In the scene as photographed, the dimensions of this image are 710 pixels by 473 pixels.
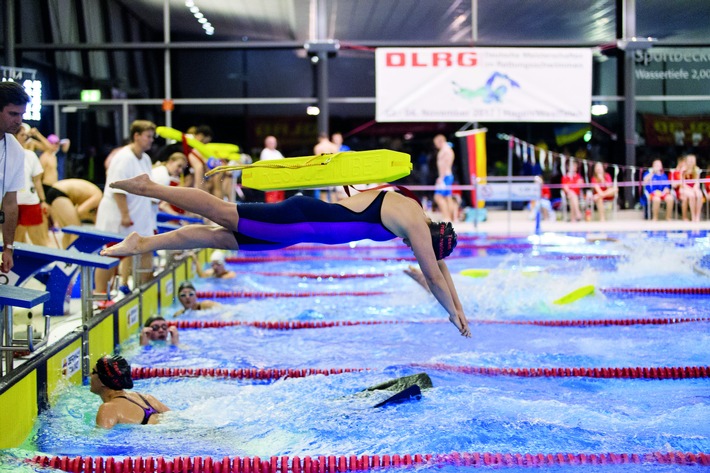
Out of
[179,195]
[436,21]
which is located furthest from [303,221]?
[436,21]

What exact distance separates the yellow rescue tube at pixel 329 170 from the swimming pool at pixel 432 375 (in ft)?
4.15

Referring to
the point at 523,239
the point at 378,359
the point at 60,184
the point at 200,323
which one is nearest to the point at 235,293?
the point at 200,323

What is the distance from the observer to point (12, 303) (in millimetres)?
3648

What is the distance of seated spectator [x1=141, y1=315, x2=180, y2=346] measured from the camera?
6133 mm

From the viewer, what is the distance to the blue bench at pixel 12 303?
11.9ft

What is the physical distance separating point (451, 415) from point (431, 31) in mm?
14081

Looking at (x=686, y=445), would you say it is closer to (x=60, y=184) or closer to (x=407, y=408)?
(x=407, y=408)

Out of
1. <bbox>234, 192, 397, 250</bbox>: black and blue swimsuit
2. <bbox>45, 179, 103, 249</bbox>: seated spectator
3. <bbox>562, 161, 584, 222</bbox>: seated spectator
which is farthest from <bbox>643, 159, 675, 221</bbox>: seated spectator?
<bbox>234, 192, 397, 250</bbox>: black and blue swimsuit

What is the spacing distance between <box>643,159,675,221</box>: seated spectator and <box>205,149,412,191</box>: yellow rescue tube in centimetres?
1289

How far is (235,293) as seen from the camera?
8.80 metres

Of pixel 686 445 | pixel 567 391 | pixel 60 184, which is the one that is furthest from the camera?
pixel 60 184

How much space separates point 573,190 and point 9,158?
13732mm

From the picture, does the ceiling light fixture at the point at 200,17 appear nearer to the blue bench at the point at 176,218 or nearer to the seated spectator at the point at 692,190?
the blue bench at the point at 176,218

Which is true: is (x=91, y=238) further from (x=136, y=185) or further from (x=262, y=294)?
(x=262, y=294)
